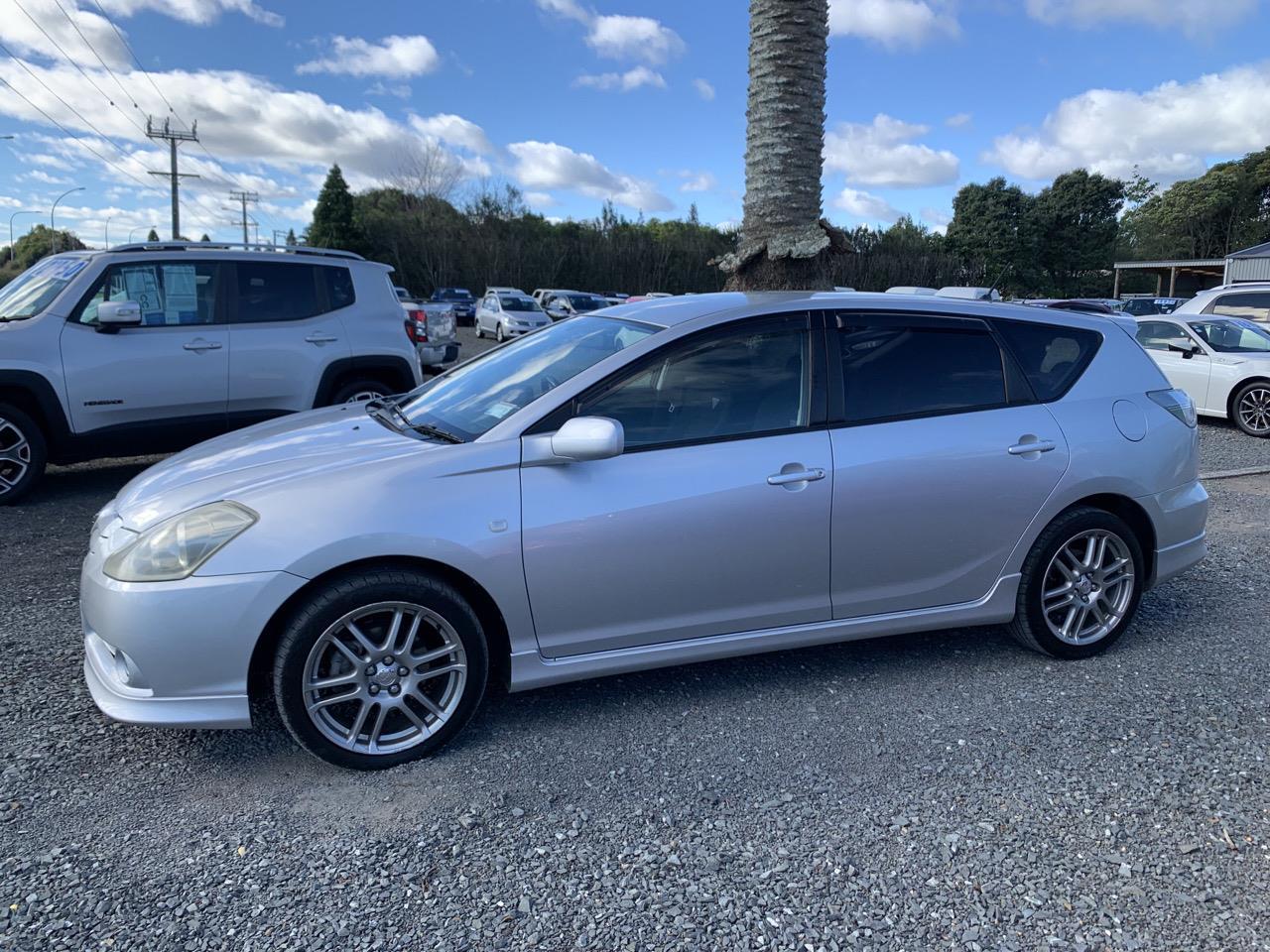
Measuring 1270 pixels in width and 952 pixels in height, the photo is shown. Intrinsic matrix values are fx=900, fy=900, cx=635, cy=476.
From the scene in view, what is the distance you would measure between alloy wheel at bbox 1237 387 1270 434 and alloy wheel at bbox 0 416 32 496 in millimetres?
13371

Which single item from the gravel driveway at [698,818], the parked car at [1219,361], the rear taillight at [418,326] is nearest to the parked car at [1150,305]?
the parked car at [1219,361]

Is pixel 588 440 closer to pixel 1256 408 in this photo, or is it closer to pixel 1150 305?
pixel 1256 408

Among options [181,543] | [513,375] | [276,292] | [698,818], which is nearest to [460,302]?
[276,292]

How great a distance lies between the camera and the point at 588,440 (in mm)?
3135

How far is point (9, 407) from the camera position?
6520 millimetres

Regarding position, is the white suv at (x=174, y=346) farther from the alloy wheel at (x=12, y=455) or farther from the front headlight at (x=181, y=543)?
the front headlight at (x=181, y=543)

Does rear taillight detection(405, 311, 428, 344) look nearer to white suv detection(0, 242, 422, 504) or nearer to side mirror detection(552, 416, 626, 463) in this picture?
white suv detection(0, 242, 422, 504)

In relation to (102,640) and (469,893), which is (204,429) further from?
(469,893)

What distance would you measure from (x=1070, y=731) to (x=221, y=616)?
313cm

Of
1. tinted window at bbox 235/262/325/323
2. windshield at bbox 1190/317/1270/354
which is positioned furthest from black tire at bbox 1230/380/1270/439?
tinted window at bbox 235/262/325/323

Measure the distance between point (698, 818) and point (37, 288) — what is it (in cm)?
692

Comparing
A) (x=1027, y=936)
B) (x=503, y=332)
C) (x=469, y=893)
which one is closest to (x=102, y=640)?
(x=469, y=893)

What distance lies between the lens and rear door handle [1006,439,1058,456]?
12.7 ft

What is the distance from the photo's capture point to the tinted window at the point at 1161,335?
1258 cm
